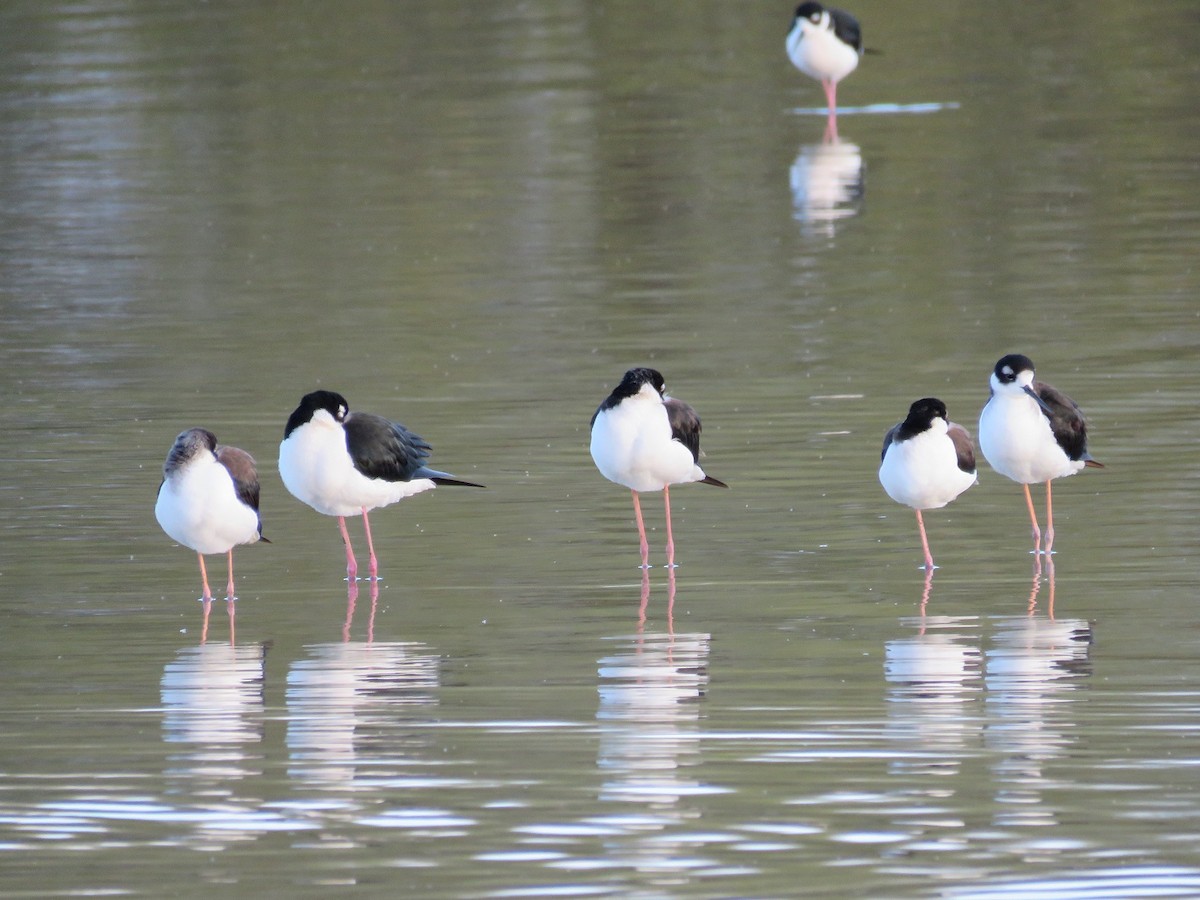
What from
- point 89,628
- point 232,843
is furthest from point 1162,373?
point 232,843

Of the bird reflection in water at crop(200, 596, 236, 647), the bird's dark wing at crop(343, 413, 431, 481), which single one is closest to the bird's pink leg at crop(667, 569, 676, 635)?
the bird's dark wing at crop(343, 413, 431, 481)

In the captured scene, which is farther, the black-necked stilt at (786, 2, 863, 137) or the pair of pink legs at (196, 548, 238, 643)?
the black-necked stilt at (786, 2, 863, 137)

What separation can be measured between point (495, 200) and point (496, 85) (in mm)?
7947

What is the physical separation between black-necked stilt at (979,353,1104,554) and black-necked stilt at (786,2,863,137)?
1501cm

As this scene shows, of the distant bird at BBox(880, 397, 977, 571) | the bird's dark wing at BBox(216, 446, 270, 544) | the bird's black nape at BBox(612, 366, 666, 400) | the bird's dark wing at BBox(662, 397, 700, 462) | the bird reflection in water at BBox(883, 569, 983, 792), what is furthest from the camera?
the bird's dark wing at BBox(662, 397, 700, 462)

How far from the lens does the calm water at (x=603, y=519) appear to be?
21.8ft

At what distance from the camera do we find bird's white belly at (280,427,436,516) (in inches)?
392

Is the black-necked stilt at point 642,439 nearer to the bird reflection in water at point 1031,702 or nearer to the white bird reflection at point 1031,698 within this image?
the white bird reflection at point 1031,698

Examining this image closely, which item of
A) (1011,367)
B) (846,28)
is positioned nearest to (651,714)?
(1011,367)

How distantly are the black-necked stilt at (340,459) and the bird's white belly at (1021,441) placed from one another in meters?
2.26

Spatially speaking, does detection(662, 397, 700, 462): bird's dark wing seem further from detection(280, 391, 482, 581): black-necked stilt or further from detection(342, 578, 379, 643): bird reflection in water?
detection(342, 578, 379, 643): bird reflection in water

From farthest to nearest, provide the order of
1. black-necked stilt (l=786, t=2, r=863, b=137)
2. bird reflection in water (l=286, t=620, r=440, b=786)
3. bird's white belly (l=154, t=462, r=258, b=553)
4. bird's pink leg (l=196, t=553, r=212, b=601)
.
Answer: black-necked stilt (l=786, t=2, r=863, b=137)
bird's pink leg (l=196, t=553, r=212, b=601)
bird's white belly (l=154, t=462, r=258, b=553)
bird reflection in water (l=286, t=620, r=440, b=786)

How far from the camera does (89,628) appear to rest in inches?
359

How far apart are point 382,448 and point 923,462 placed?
7.45 feet
